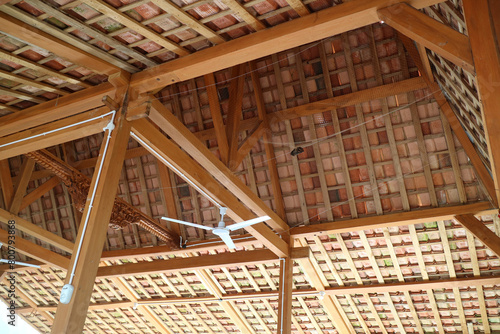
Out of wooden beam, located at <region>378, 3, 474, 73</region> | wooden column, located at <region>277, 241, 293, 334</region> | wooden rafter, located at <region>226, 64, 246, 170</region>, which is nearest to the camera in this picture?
wooden beam, located at <region>378, 3, 474, 73</region>

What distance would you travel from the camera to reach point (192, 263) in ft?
31.2

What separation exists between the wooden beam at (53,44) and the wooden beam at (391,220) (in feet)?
14.4

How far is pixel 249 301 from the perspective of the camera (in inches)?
422

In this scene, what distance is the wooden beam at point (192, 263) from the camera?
8883 mm

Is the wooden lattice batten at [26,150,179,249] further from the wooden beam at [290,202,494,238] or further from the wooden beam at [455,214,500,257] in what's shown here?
the wooden beam at [455,214,500,257]

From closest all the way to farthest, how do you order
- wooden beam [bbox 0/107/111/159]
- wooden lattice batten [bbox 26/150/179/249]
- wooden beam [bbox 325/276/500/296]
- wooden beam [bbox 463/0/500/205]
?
wooden beam [bbox 463/0/500/205] → wooden beam [bbox 0/107/111/159] → wooden lattice batten [bbox 26/150/179/249] → wooden beam [bbox 325/276/500/296]

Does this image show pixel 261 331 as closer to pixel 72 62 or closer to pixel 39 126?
pixel 39 126

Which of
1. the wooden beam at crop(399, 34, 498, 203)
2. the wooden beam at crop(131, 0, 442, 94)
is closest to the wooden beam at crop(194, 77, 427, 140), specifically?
the wooden beam at crop(399, 34, 498, 203)

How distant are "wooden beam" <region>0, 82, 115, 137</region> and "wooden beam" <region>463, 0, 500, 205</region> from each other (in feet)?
12.1

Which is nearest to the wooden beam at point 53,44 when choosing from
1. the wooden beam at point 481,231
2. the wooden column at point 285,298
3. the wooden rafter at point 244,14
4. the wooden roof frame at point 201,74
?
the wooden roof frame at point 201,74

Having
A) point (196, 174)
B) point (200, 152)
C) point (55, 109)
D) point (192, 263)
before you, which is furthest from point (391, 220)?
point (55, 109)

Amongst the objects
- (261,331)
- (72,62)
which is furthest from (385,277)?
A: (72,62)

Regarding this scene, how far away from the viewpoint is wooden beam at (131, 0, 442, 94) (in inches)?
169

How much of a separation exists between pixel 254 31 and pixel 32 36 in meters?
2.08
